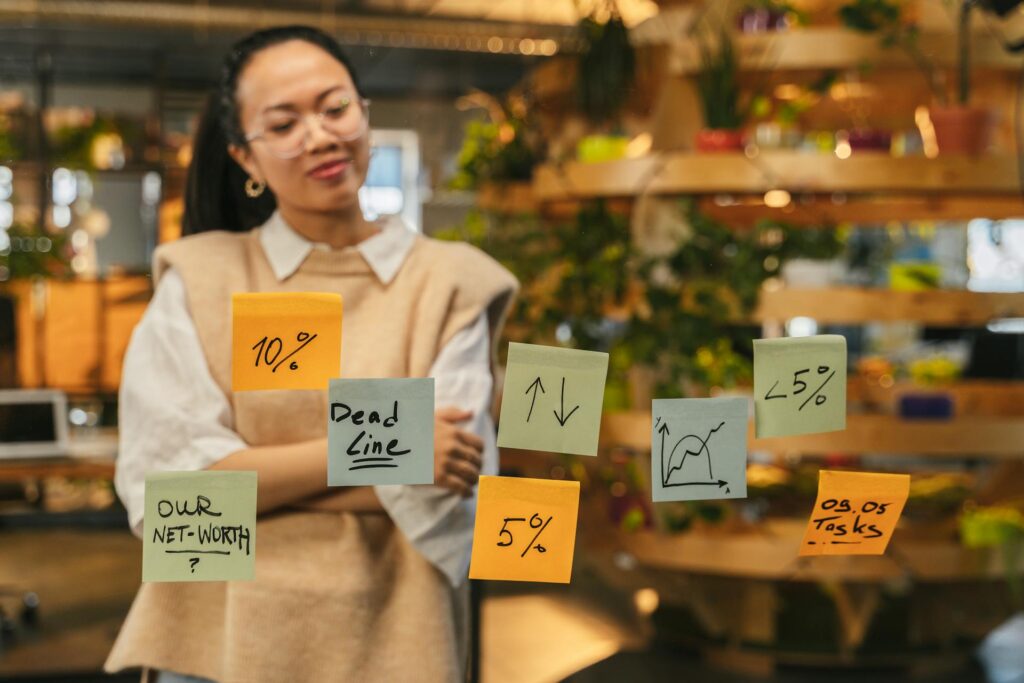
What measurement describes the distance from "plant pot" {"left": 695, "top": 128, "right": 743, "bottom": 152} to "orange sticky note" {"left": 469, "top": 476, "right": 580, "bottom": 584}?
8.63ft

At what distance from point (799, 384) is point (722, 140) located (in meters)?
2.52

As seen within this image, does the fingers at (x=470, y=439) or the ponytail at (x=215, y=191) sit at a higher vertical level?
the ponytail at (x=215, y=191)

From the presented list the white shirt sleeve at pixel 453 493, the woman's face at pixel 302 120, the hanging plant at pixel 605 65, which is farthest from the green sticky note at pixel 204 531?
the hanging plant at pixel 605 65

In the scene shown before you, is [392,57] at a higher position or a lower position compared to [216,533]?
higher

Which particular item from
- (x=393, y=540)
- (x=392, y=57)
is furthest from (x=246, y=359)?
(x=392, y=57)

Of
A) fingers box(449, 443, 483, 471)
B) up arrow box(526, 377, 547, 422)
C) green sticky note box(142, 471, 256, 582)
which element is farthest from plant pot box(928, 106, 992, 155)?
green sticky note box(142, 471, 256, 582)

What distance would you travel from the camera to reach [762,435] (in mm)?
1123

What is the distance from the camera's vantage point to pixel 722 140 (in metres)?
3.53

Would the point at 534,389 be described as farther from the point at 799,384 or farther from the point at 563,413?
the point at 799,384

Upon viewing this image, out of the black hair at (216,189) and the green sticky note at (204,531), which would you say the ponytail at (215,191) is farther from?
the green sticky note at (204,531)

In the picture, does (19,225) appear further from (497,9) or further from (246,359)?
(497,9)

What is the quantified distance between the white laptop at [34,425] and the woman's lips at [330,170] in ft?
9.15

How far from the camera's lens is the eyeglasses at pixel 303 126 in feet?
4.06

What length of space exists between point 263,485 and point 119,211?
5.16m
